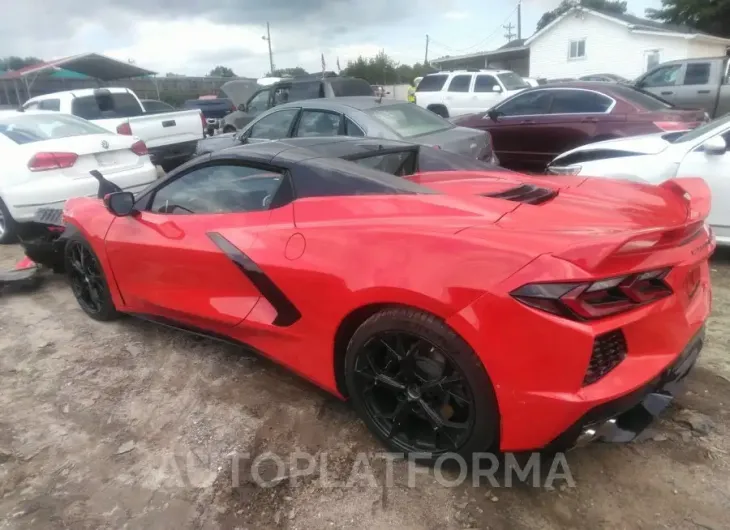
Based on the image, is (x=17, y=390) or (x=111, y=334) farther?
(x=111, y=334)

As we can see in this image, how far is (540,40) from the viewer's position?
30.4 meters

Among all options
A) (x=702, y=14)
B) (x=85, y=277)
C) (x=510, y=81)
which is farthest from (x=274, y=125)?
(x=702, y=14)

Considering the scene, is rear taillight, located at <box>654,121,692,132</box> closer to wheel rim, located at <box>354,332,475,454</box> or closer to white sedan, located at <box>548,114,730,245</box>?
white sedan, located at <box>548,114,730,245</box>

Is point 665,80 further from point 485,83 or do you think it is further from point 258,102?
point 258,102

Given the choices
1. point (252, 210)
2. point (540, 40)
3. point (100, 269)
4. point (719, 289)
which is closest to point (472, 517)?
point (252, 210)

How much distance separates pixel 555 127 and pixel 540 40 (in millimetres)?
25545

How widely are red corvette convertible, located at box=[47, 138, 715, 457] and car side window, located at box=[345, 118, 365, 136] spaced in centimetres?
276

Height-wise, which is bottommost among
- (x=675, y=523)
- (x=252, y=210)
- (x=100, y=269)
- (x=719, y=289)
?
(x=719, y=289)

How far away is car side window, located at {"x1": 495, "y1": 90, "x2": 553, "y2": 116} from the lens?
27.6 feet

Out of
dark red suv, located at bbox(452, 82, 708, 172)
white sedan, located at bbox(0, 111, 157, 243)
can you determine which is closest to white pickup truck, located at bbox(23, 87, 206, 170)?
white sedan, located at bbox(0, 111, 157, 243)

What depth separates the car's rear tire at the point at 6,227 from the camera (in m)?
6.12

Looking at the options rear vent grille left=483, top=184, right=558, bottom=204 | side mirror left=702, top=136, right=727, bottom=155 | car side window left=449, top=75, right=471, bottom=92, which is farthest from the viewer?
car side window left=449, top=75, right=471, bottom=92

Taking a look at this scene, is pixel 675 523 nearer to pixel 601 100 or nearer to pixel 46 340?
pixel 46 340

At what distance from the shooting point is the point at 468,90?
1470 centimetres
